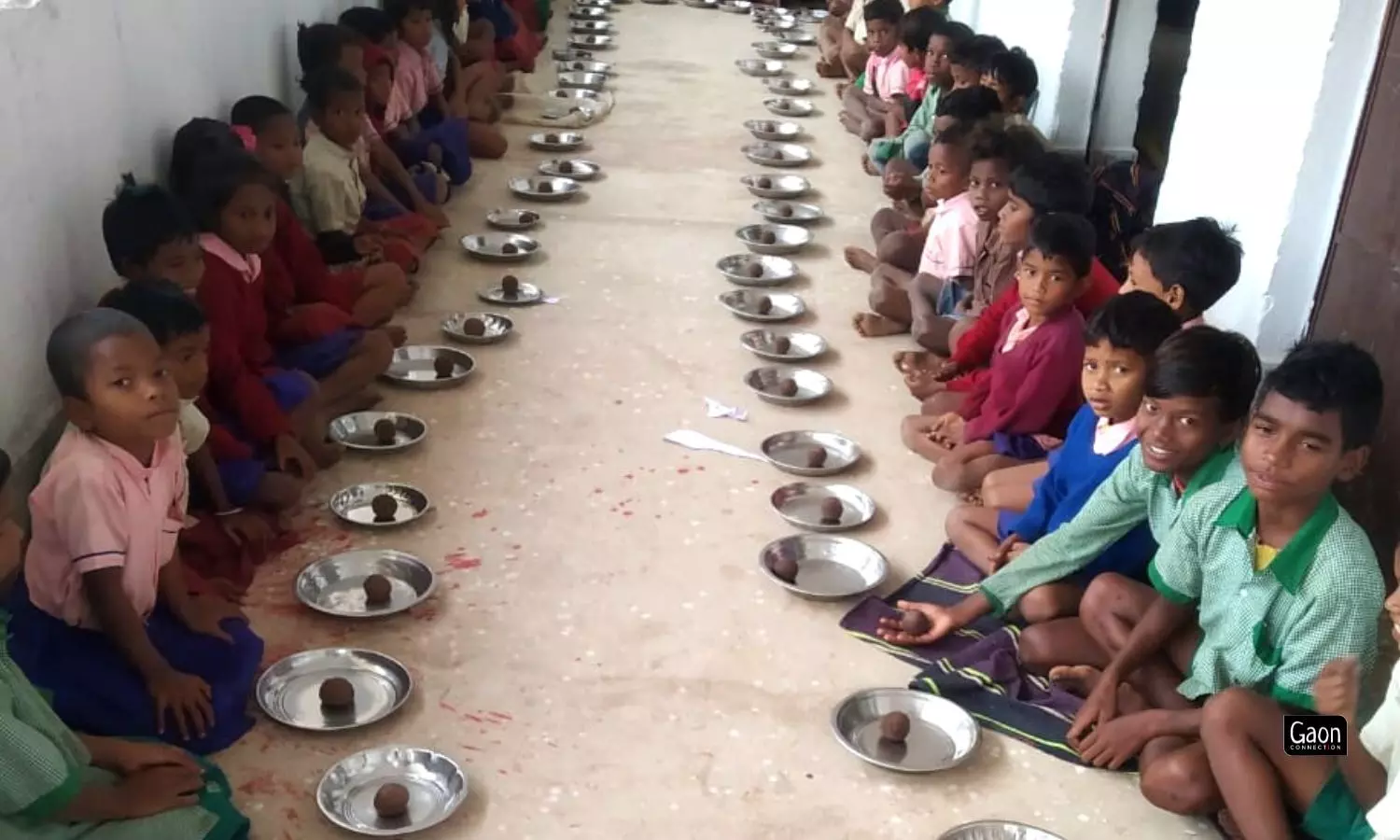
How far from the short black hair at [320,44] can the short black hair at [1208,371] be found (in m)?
3.16

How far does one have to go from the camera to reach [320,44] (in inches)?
181

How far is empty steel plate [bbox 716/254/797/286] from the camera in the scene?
16.2 feet

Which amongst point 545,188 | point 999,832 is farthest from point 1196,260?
point 545,188

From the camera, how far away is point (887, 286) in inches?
182

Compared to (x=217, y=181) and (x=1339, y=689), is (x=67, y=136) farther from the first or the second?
(x=1339, y=689)

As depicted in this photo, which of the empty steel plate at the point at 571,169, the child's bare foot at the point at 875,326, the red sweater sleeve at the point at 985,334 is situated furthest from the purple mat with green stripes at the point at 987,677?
the empty steel plate at the point at 571,169

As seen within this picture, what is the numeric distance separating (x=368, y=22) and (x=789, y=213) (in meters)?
1.89

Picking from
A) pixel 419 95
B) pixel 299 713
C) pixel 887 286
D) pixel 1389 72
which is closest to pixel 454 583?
pixel 299 713

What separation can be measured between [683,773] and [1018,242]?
84.2 inches

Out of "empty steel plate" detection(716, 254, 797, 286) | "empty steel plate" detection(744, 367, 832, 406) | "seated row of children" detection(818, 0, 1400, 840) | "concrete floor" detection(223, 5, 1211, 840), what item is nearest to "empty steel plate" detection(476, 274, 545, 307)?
"concrete floor" detection(223, 5, 1211, 840)

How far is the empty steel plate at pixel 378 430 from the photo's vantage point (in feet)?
11.6

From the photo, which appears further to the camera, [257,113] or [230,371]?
[257,113]

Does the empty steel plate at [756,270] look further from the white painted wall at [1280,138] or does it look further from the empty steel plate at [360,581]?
the empty steel plate at [360,581]

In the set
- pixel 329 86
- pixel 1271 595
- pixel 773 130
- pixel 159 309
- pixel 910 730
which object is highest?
pixel 329 86
